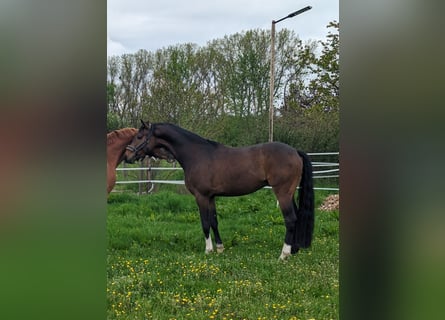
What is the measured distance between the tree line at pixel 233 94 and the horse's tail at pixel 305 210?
109 inches

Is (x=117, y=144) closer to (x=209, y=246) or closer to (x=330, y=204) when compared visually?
(x=209, y=246)

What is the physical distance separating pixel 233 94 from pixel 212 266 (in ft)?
14.8

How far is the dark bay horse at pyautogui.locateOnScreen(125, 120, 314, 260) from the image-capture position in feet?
16.1

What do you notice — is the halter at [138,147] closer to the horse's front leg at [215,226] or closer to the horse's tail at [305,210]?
the horse's front leg at [215,226]

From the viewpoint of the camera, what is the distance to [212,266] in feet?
12.3

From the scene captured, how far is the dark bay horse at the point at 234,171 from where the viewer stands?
193 inches

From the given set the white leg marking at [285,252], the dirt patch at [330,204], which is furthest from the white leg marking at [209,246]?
the dirt patch at [330,204]

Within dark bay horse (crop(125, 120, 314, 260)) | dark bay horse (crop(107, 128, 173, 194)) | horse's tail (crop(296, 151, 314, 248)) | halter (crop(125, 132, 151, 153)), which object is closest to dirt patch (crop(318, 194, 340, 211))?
dark bay horse (crop(125, 120, 314, 260))

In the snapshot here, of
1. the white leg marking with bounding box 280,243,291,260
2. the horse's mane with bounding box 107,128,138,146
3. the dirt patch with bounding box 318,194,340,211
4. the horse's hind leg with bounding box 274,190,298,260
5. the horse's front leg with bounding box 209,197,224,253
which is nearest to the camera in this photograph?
the white leg marking with bounding box 280,243,291,260

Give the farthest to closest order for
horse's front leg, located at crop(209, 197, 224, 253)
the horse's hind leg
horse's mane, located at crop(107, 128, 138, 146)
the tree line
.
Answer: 1. the tree line
2. horse's mane, located at crop(107, 128, 138, 146)
3. horse's front leg, located at crop(209, 197, 224, 253)
4. the horse's hind leg

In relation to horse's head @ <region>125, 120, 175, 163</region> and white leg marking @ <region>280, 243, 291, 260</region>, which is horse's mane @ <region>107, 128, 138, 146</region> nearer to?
horse's head @ <region>125, 120, 175, 163</region>

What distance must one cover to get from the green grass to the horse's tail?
15cm
